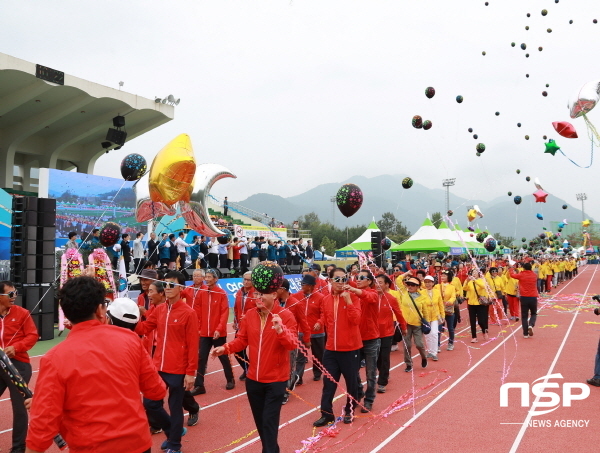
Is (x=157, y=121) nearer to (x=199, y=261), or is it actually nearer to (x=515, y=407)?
(x=199, y=261)

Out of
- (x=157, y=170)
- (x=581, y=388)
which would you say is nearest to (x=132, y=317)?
(x=157, y=170)

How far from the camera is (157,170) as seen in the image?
703cm

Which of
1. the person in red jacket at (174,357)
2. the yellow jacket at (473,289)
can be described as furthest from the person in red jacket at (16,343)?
the yellow jacket at (473,289)

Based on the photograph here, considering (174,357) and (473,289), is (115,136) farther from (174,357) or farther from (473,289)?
(174,357)

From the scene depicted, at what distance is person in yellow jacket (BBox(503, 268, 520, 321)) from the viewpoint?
13852 mm

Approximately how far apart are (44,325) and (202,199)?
192 inches

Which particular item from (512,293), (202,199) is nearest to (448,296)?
(512,293)

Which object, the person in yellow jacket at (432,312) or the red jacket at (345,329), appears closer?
the red jacket at (345,329)

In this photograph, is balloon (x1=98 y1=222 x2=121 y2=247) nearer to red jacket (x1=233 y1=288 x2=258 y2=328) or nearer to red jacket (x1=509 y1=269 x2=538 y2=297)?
red jacket (x1=233 y1=288 x2=258 y2=328)

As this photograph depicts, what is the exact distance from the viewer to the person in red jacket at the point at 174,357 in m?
4.56

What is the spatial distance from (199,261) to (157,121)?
14771 millimetres

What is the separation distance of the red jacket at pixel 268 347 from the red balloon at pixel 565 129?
26.0ft

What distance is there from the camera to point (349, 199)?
325 inches

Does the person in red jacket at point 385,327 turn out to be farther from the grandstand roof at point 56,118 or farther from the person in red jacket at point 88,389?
the grandstand roof at point 56,118
